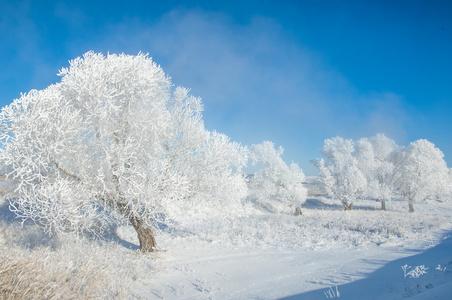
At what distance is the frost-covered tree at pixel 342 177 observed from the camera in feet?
98.7

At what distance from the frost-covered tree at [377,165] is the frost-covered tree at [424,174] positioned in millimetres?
2132

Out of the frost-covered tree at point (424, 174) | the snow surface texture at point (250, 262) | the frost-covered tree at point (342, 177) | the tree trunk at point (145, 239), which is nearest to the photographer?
the snow surface texture at point (250, 262)

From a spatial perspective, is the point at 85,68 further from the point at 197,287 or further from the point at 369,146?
the point at 369,146

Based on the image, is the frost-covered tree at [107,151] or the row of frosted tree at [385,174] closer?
the frost-covered tree at [107,151]

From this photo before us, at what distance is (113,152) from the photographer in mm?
8719

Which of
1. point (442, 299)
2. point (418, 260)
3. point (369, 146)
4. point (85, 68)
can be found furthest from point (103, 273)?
point (369, 146)

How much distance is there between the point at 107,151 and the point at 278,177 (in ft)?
79.7

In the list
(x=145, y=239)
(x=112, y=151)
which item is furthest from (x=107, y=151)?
(x=145, y=239)

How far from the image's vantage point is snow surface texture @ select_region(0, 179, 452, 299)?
17.5 feet

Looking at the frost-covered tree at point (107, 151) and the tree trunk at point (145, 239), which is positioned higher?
the frost-covered tree at point (107, 151)

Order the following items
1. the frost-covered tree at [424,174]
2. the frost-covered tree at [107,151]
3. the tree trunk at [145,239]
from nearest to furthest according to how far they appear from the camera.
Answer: the frost-covered tree at [107,151] → the tree trunk at [145,239] → the frost-covered tree at [424,174]

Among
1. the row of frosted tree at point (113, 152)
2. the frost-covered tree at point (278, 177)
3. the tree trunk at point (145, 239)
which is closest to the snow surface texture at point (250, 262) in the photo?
the tree trunk at point (145, 239)

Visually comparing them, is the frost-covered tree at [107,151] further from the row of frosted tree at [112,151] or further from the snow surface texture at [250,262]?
the snow surface texture at [250,262]

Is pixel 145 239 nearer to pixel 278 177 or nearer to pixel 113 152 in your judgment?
pixel 113 152
